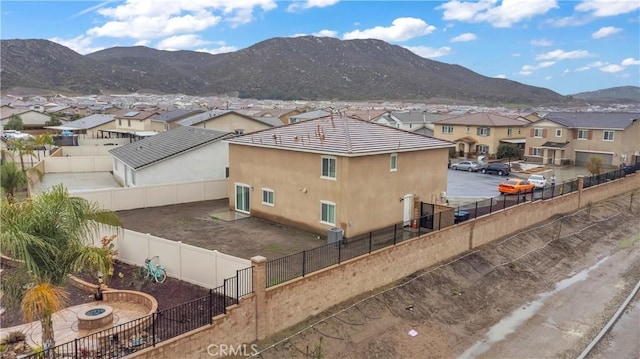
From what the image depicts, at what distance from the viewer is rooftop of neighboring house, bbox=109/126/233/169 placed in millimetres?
32375

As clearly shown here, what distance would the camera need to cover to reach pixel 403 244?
69.9 ft

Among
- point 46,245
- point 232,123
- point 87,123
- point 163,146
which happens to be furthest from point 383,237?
point 87,123

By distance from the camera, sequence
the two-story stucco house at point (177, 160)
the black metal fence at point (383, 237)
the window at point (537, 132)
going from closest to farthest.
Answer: the black metal fence at point (383, 237)
the two-story stucco house at point (177, 160)
the window at point (537, 132)

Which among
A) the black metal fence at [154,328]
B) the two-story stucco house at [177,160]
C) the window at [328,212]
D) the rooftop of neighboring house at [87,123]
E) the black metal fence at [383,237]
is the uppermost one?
the rooftop of neighboring house at [87,123]

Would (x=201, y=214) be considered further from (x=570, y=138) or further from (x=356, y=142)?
(x=570, y=138)

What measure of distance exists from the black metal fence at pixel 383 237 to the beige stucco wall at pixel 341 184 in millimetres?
Result: 902

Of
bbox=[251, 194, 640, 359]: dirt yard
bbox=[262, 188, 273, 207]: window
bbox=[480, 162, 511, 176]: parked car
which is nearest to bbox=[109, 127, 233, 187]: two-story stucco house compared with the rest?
bbox=[262, 188, 273, 207]: window

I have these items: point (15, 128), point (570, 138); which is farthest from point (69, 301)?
point (15, 128)

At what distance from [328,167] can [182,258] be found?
820 centimetres

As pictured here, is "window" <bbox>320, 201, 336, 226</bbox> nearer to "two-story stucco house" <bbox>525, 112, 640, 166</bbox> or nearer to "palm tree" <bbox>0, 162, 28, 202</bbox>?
"palm tree" <bbox>0, 162, 28, 202</bbox>

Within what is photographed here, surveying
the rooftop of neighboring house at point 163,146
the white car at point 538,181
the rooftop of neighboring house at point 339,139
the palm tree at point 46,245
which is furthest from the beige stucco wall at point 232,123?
the palm tree at point 46,245

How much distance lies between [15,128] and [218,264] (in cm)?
7210

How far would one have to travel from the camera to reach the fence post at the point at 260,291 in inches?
597

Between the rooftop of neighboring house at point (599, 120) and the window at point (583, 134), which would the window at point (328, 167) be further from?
the window at point (583, 134)
